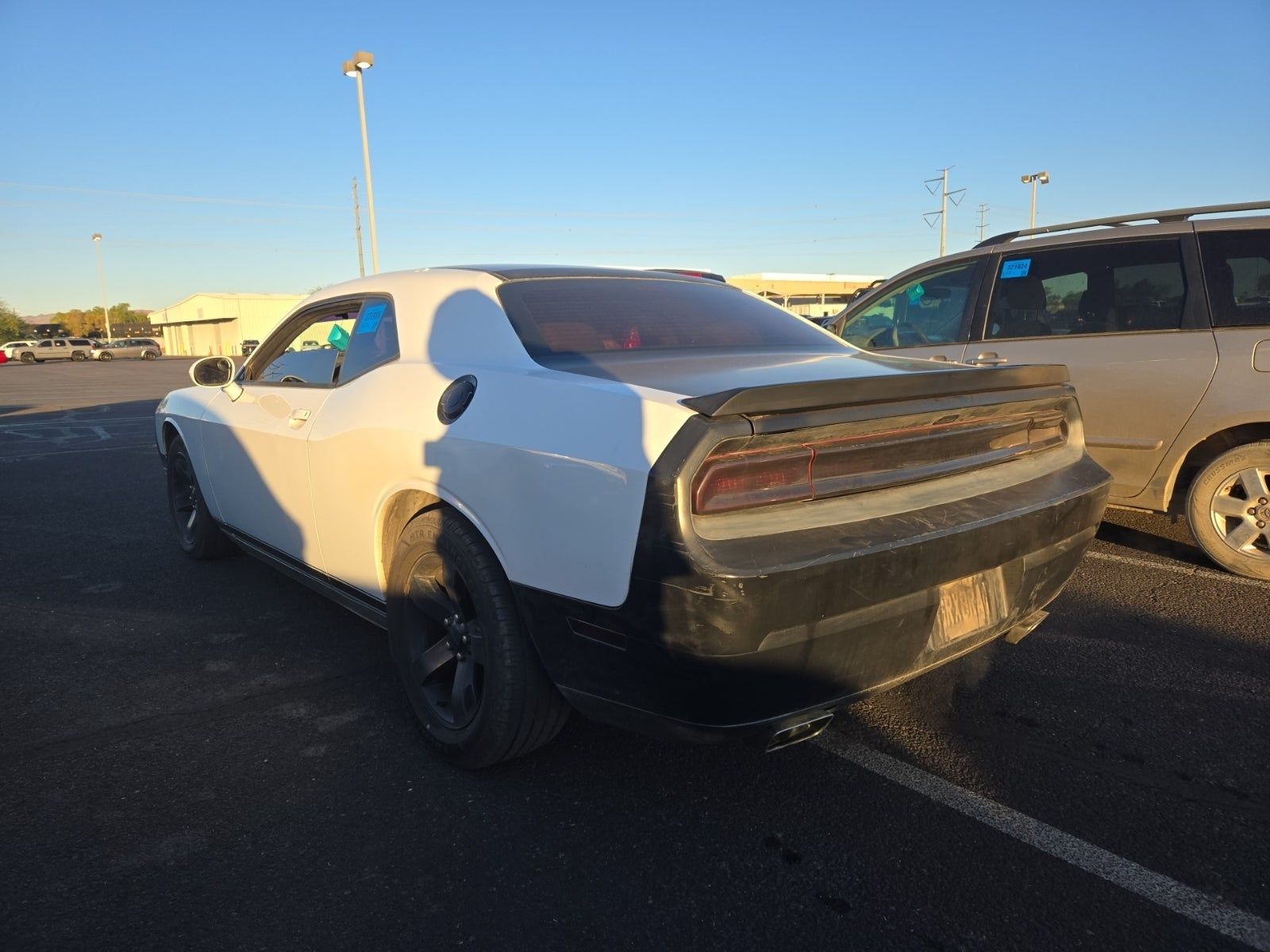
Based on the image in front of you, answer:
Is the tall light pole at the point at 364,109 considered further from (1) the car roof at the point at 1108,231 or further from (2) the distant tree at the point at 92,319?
(2) the distant tree at the point at 92,319

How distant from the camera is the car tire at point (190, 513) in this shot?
471cm

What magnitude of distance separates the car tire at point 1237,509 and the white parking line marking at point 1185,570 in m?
0.04

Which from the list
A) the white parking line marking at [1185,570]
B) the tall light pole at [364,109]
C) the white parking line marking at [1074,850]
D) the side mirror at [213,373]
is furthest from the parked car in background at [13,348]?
the white parking line marking at [1074,850]

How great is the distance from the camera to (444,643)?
2.67 m

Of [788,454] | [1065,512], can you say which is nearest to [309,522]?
[788,454]

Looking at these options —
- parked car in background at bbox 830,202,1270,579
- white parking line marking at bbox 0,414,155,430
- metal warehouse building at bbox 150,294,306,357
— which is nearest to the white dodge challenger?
parked car in background at bbox 830,202,1270,579

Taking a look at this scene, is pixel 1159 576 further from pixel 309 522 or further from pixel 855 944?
pixel 309 522

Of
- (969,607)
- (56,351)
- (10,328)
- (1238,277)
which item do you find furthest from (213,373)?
(10,328)

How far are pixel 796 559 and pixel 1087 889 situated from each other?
1.07 m

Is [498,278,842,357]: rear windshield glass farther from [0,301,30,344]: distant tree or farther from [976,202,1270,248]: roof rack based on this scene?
[0,301,30,344]: distant tree

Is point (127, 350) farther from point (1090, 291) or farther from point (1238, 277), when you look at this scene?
point (1238, 277)

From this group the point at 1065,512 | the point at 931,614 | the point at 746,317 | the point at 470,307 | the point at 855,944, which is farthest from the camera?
the point at 746,317

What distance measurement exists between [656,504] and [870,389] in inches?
26.7

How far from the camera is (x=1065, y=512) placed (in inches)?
99.0
